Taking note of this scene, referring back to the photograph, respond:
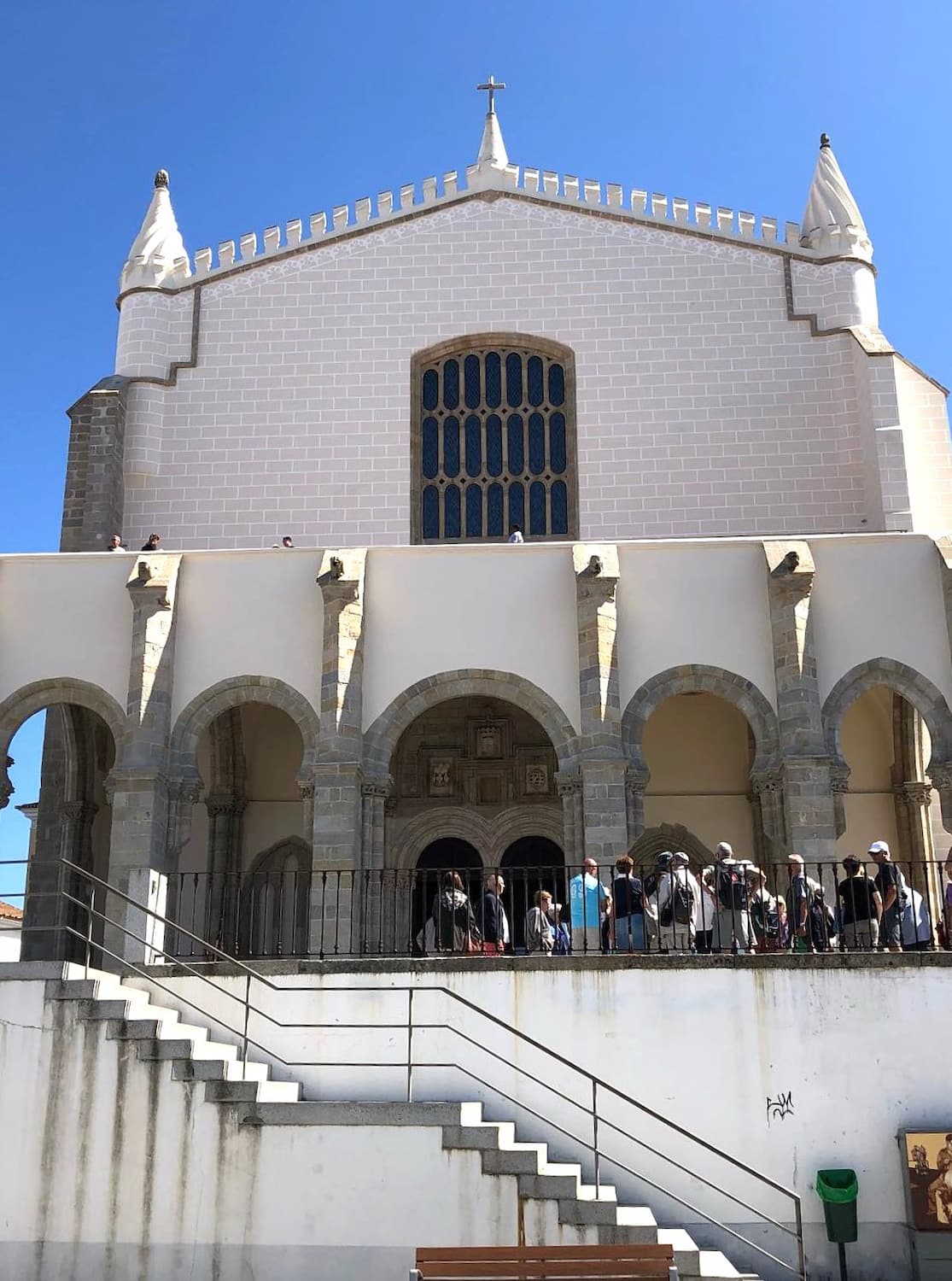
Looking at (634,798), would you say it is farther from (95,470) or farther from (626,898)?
(95,470)

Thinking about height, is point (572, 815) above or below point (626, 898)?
above

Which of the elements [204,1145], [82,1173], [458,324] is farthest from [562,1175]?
[458,324]

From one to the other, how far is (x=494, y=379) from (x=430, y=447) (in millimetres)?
1682

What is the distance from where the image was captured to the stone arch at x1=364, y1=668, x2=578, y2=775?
68.2 ft

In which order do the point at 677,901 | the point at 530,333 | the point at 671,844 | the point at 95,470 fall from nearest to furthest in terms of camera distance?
the point at 677,901 < the point at 671,844 < the point at 95,470 < the point at 530,333

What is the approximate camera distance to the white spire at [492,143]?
92.5ft

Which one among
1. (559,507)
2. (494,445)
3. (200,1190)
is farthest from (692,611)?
(200,1190)

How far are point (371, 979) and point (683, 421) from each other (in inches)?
528

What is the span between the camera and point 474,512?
26.5m

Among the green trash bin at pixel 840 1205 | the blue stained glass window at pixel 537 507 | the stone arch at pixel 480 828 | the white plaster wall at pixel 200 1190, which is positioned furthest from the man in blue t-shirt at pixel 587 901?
the blue stained glass window at pixel 537 507

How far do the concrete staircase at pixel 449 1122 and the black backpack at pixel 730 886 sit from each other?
327 cm

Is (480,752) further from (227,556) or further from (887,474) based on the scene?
(887,474)

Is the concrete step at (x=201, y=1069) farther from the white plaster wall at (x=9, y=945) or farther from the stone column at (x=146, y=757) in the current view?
the white plaster wall at (x=9, y=945)

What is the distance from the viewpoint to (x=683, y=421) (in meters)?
26.3
